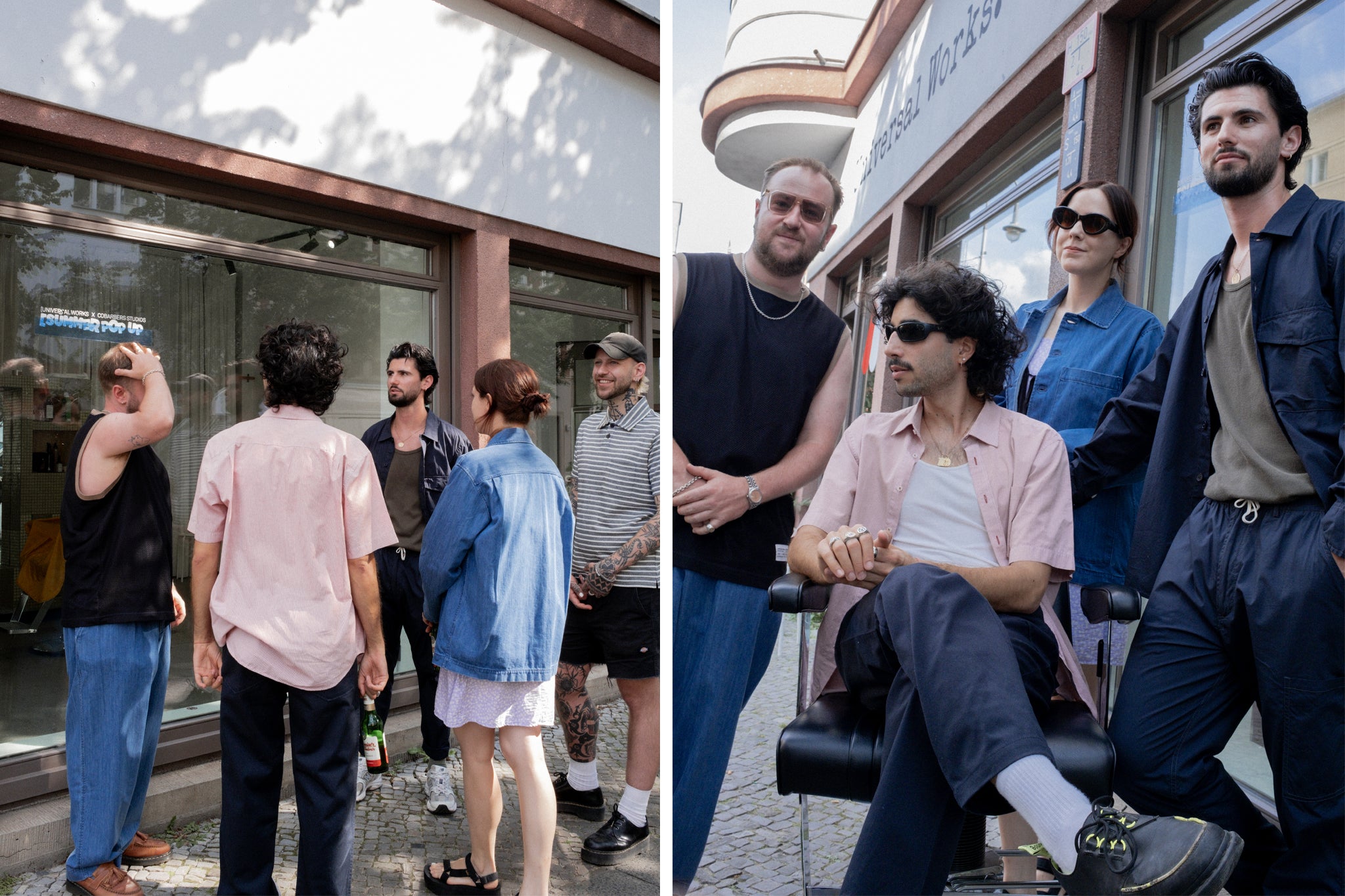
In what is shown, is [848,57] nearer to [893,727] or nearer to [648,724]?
[893,727]

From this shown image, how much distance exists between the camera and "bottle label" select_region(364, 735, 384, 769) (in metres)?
3.41

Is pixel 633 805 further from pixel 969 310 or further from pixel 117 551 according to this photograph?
pixel 969 310

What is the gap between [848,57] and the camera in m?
1.78

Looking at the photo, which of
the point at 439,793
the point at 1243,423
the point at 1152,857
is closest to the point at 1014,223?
the point at 1243,423

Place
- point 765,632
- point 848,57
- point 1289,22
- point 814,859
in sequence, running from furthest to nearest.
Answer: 1. point 814,859
2. point 1289,22
3. point 765,632
4. point 848,57

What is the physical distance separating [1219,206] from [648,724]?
2.38 meters

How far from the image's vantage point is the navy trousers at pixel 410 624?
3.84 m

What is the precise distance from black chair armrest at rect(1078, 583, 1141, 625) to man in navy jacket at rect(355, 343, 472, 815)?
2.45m

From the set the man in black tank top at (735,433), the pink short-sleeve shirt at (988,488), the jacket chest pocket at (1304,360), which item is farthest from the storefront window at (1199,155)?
the man in black tank top at (735,433)

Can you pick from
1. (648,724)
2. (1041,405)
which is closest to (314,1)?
(648,724)

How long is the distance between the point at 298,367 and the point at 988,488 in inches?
72.5

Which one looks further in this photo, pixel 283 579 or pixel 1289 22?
pixel 283 579

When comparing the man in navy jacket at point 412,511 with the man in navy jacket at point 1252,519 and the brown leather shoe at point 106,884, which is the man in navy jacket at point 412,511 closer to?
the brown leather shoe at point 106,884

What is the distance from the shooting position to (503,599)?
285 cm
